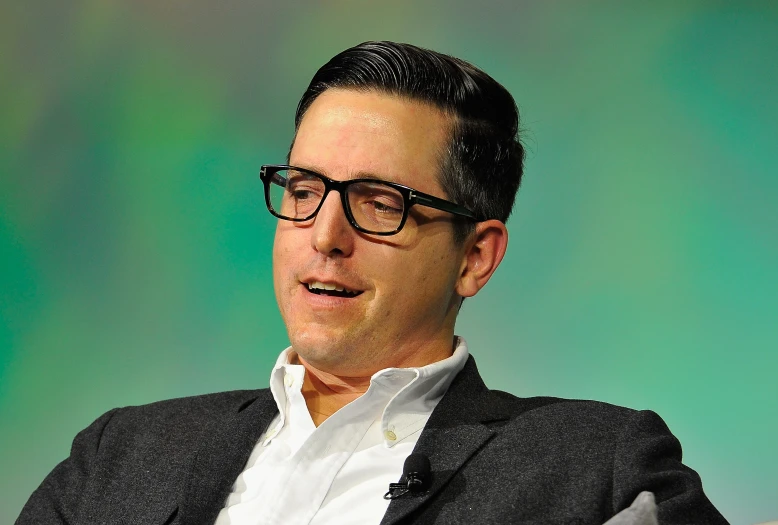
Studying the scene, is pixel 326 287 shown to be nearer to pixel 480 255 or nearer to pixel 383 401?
pixel 383 401

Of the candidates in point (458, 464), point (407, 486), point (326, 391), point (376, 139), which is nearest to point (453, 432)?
point (458, 464)

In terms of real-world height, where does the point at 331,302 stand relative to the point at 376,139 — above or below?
below

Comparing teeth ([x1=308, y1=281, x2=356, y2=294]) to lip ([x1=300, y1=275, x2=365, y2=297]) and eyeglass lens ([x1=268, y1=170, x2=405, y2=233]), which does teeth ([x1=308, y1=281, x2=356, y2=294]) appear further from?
eyeglass lens ([x1=268, y1=170, x2=405, y2=233])

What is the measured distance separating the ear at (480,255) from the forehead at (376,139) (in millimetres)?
186

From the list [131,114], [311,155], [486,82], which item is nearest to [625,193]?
[486,82]

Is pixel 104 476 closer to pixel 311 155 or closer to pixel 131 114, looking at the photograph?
pixel 311 155

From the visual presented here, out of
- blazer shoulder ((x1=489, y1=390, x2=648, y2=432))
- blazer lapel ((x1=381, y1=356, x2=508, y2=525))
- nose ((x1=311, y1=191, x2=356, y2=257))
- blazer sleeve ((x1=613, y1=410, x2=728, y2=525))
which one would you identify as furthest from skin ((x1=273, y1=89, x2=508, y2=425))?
blazer sleeve ((x1=613, y1=410, x2=728, y2=525))

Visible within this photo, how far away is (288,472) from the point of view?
2.12 meters

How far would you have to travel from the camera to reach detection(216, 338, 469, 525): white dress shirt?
2068 millimetres

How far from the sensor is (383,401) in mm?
2209

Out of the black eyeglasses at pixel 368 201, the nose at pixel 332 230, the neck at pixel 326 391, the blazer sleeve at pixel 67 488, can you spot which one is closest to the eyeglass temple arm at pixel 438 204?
the black eyeglasses at pixel 368 201

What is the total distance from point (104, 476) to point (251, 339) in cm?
107

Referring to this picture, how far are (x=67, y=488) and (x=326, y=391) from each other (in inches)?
26.7

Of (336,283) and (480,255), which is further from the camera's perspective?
(480,255)
